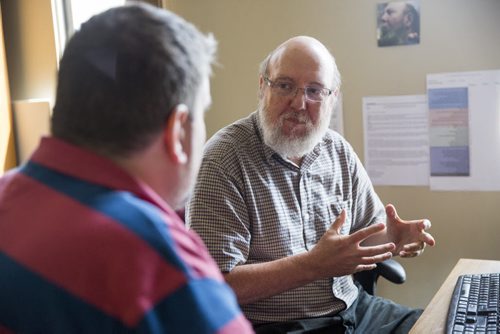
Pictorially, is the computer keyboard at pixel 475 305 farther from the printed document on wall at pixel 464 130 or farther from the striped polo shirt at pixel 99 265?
the printed document on wall at pixel 464 130

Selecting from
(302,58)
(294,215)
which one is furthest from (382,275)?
(302,58)

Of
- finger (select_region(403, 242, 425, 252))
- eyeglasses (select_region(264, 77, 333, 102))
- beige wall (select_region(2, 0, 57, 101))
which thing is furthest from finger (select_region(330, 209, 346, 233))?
beige wall (select_region(2, 0, 57, 101))

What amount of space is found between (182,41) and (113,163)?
0.57ft

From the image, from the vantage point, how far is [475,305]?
129cm

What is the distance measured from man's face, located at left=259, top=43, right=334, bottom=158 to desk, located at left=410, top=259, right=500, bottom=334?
0.60 meters

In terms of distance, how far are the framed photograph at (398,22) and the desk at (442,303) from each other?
3.28 ft

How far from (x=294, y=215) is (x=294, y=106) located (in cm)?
35

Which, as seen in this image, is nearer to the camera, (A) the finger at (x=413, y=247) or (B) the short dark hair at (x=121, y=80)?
(B) the short dark hair at (x=121, y=80)

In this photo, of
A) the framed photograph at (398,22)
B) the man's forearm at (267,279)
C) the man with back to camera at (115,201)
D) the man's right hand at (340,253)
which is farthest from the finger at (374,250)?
the framed photograph at (398,22)

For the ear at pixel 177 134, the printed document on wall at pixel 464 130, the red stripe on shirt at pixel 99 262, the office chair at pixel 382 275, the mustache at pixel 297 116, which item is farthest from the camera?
the printed document on wall at pixel 464 130

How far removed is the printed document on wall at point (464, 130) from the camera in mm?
2238

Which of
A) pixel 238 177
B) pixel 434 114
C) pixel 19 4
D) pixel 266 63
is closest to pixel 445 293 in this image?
pixel 238 177

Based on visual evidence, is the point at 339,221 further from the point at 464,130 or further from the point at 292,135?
the point at 464,130

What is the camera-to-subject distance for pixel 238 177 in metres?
1.64
